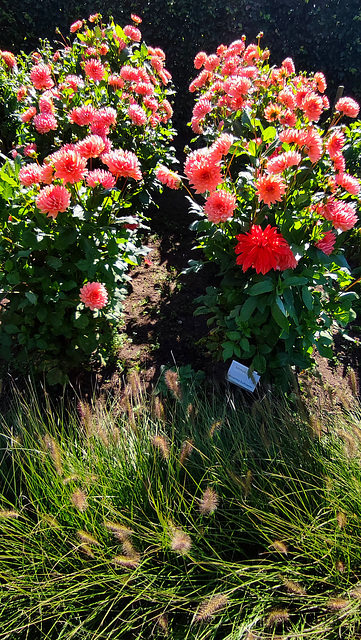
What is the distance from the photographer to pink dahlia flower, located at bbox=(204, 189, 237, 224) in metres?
1.89

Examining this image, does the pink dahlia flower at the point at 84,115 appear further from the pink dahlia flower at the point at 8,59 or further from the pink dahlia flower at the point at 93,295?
the pink dahlia flower at the point at 8,59

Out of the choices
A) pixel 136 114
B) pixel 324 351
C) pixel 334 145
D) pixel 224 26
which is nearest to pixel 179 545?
pixel 324 351

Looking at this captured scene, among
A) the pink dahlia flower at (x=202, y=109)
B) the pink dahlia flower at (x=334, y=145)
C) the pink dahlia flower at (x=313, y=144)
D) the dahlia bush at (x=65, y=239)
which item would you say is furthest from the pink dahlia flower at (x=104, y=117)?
the pink dahlia flower at (x=334, y=145)

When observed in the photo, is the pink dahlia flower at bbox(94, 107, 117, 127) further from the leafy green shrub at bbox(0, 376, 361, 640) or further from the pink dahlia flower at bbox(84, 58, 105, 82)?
the leafy green shrub at bbox(0, 376, 361, 640)

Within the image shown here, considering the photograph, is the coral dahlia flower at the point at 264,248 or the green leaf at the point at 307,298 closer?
the coral dahlia flower at the point at 264,248

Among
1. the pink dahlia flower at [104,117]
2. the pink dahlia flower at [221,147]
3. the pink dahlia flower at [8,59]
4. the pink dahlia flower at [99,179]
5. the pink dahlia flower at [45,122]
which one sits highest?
the pink dahlia flower at [8,59]

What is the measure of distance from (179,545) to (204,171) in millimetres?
1581

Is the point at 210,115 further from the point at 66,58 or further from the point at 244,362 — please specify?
the point at 244,362

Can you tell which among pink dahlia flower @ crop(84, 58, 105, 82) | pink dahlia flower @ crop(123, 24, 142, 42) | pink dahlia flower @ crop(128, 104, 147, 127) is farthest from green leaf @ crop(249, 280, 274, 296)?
pink dahlia flower @ crop(123, 24, 142, 42)

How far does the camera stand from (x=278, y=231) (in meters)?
2.19

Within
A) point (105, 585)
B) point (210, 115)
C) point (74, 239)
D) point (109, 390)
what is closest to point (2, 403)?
point (109, 390)

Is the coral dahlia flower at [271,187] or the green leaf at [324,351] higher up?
the coral dahlia flower at [271,187]

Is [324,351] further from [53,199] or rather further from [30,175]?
[30,175]

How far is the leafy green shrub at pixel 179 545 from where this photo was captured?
1.43 meters
